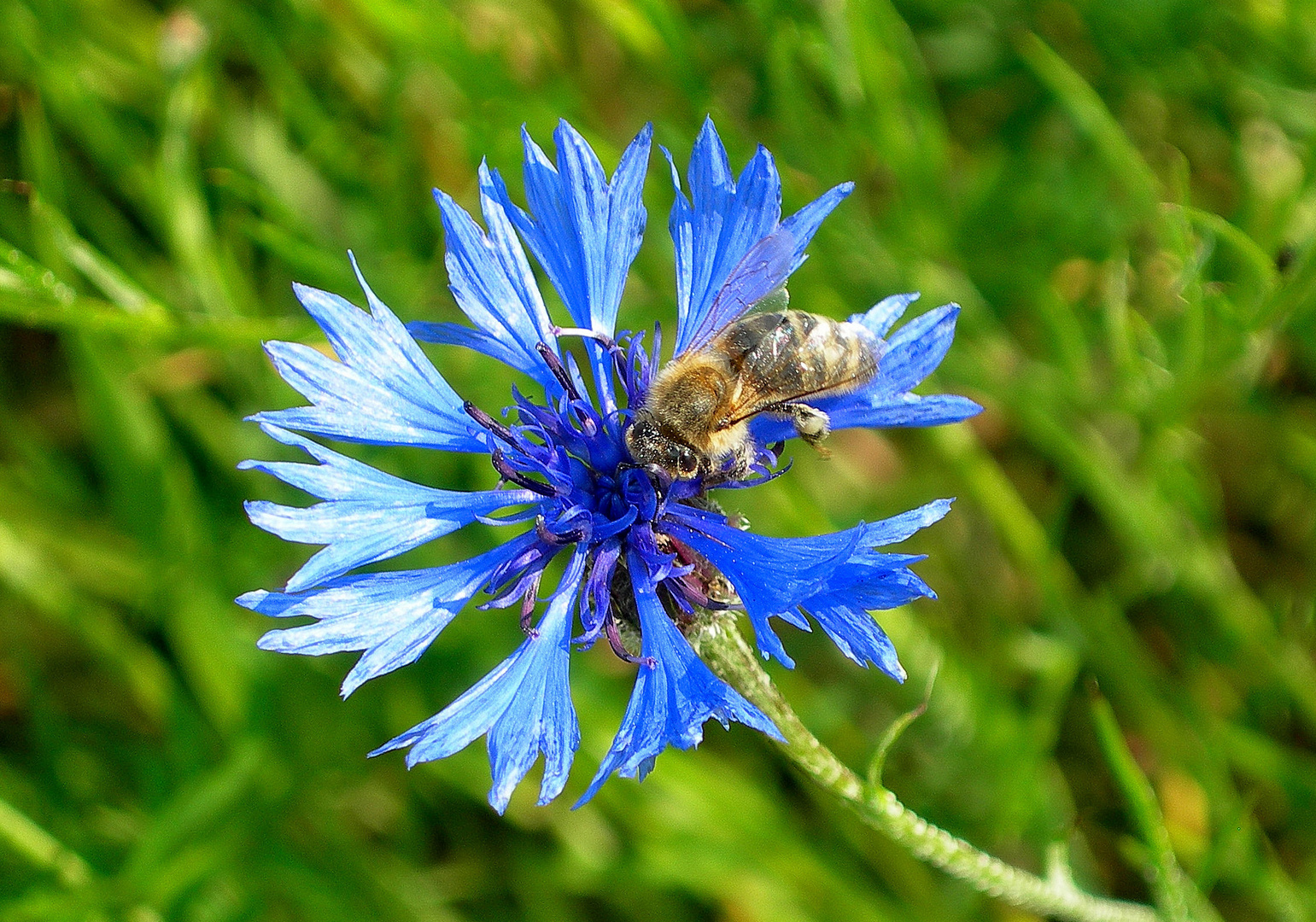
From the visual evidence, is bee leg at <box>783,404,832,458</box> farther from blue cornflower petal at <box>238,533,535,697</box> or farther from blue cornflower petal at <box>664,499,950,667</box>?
blue cornflower petal at <box>238,533,535,697</box>

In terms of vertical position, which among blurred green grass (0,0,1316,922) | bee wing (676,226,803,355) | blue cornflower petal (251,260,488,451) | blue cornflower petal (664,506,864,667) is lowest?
blurred green grass (0,0,1316,922)

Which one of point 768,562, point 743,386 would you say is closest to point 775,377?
point 743,386

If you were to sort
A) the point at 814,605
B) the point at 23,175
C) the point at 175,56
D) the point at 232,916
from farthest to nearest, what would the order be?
the point at 23,175 → the point at 175,56 → the point at 232,916 → the point at 814,605

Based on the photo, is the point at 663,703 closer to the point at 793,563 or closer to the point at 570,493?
the point at 793,563

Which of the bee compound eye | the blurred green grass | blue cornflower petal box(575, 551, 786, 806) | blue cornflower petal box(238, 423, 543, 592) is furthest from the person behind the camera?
the blurred green grass

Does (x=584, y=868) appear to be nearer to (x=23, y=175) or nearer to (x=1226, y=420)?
(x=1226, y=420)

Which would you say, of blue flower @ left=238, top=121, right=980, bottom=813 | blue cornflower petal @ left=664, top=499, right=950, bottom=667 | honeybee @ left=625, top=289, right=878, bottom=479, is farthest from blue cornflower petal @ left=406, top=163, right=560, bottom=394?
blue cornflower petal @ left=664, top=499, right=950, bottom=667

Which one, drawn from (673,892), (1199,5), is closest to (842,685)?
(673,892)
